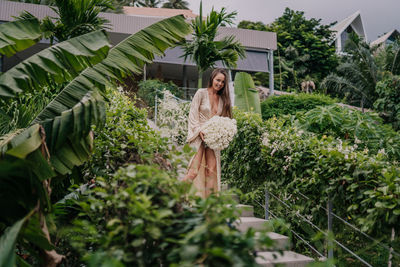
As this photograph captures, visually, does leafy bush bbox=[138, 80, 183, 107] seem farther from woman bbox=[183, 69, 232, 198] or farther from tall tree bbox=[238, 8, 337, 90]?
tall tree bbox=[238, 8, 337, 90]

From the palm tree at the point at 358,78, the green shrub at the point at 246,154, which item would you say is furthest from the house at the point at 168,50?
the green shrub at the point at 246,154

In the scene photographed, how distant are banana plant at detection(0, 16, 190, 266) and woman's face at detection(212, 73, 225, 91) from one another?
2.60 feet

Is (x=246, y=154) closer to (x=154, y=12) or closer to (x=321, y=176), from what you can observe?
(x=321, y=176)

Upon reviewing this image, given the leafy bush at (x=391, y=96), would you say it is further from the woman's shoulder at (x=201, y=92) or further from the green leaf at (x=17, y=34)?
the green leaf at (x=17, y=34)

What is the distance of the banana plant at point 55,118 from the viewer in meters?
2.42

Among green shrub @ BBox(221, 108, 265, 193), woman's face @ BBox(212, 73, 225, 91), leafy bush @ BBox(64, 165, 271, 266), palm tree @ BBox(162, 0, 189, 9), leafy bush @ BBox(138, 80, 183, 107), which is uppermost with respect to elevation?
palm tree @ BBox(162, 0, 189, 9)

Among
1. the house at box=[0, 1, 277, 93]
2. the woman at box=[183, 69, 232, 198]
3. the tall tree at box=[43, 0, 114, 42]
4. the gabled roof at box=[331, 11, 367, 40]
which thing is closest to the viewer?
the woman at box=[183, 69, 232, 198]

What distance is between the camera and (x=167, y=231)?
1922mm

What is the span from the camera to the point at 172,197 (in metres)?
2.08

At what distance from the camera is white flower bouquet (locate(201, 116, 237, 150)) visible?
17.0 ft

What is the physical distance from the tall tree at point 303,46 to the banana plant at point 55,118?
24.2 m

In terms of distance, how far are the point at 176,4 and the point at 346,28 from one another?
17286mm

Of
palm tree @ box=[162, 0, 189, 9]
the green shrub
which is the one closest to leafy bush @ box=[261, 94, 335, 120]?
the green shrub

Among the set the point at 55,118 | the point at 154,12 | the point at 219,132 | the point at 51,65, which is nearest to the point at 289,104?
the point at 219,132
